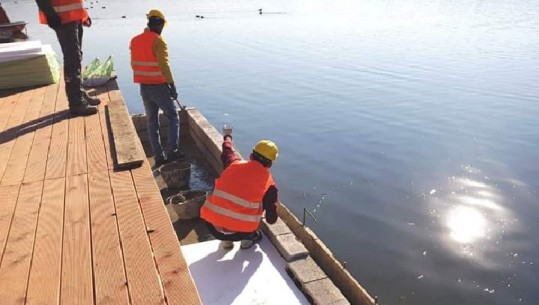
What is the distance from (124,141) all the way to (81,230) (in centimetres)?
180

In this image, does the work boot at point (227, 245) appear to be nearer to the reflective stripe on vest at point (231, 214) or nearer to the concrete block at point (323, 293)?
the reflective stripe on vest at point (231, 214)

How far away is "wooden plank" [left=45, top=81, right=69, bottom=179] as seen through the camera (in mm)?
4562

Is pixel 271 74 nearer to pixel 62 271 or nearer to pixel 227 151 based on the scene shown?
pixel 227 151

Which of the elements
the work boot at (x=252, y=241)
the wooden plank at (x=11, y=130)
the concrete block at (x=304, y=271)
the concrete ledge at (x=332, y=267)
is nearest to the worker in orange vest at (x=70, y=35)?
the wooden plank at (x=11, y=130)

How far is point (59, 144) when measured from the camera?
5.27 m

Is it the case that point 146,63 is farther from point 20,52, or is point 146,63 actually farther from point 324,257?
point 324,257

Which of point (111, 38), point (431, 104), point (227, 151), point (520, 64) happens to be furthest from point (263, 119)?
point (111, 38)

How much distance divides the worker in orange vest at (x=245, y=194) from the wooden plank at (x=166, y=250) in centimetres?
87

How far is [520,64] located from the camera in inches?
738

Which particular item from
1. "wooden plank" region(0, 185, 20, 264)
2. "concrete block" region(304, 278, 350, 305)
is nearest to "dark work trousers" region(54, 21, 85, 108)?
"wooden plank" region(0, 185, 20, 264)

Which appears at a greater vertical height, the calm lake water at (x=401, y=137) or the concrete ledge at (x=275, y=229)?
the concrete ledge at (x=275, y=229)

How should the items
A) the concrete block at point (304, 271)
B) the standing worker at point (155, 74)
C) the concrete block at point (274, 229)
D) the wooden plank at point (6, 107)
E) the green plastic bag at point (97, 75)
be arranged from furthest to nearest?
the green plastic bag at point (97, 75) < the standing worker at point (155, 74) < the wooden plank at point (6, 107) < the concrete block at point (274, 229) < the concrete block at point (304, 271)

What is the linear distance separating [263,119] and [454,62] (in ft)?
35.7

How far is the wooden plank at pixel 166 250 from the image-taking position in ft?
9.30
